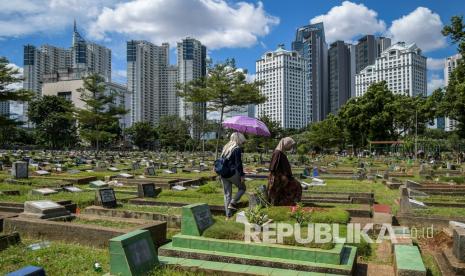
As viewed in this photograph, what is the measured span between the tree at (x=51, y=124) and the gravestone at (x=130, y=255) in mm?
67130

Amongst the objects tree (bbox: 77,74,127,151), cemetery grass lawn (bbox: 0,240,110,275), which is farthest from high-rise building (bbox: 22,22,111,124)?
cemetery grass lawn (bbox: 0,240,110,275)

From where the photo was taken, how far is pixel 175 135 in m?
84.2

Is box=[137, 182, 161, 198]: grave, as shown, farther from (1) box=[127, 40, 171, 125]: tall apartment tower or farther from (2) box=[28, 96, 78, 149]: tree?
(1) box=[127, 40, 171, 125]: tall apartment tower

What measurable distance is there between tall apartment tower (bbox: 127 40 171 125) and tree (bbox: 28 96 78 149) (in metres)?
33.9

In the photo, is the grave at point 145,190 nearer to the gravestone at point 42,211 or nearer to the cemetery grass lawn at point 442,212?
the gravestone at point 42,211

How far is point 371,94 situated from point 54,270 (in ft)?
193

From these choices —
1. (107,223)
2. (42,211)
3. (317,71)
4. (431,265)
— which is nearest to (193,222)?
(107,223)

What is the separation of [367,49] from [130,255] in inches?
4821

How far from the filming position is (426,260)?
7184mm

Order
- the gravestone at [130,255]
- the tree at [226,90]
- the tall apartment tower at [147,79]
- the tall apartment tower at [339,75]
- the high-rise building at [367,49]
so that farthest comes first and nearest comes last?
the high-rise building at [367,49] < the tall apartment tower at [339,75] < the tall apartment tower at [147,79] < the tree at [226,90] < the gravestone at [130,255]

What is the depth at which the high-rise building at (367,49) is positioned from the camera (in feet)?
384

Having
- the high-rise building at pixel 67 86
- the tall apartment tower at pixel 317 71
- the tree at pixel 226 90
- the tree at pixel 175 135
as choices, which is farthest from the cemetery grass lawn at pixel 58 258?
the tall apartment tower at pixel 317 71

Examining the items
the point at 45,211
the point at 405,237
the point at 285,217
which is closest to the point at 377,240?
the point at 405,237

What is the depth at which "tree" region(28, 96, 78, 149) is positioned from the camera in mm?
69562
